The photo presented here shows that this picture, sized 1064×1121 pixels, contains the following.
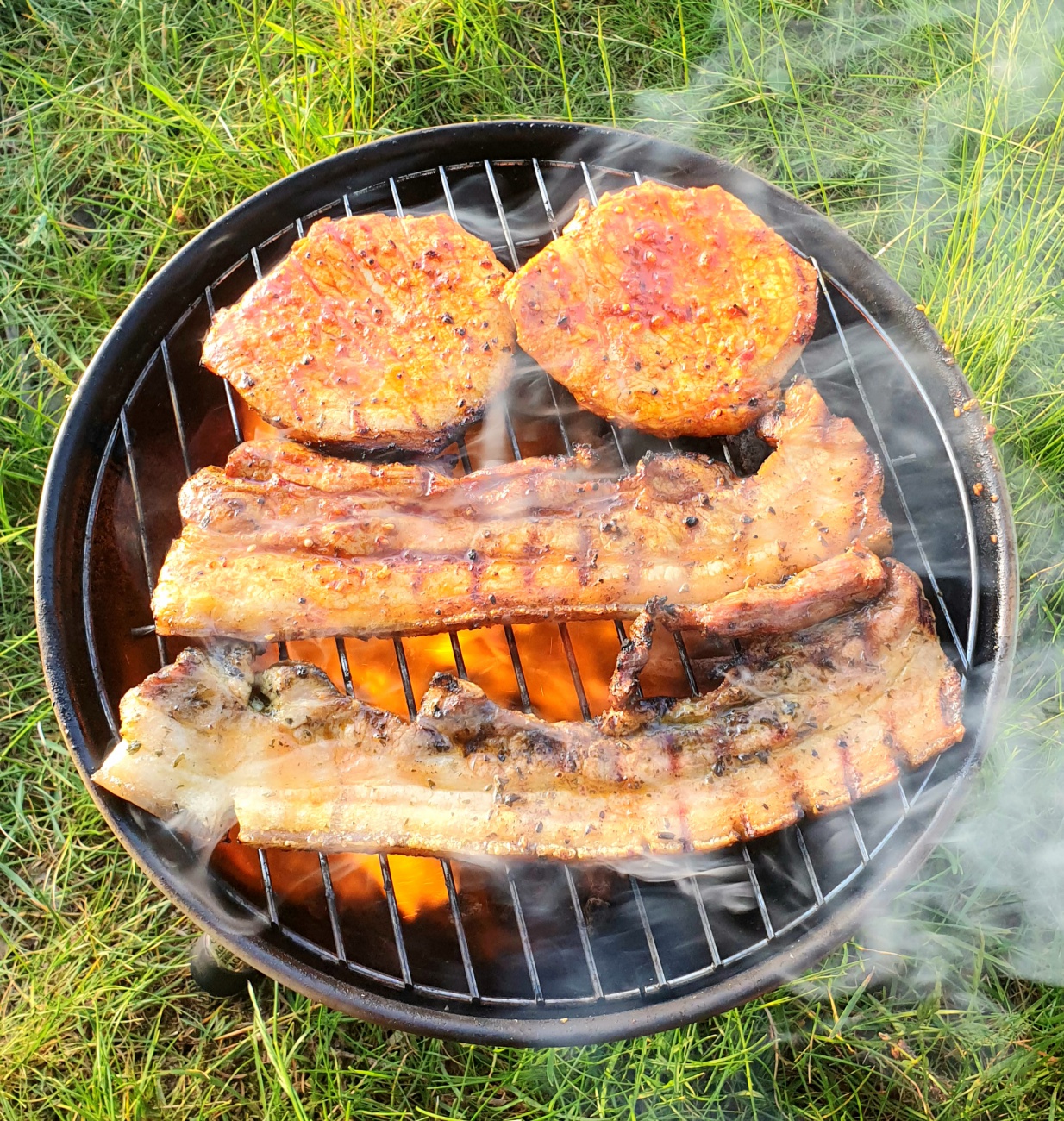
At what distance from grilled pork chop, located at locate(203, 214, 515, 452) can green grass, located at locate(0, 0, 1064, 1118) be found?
3.50 ft

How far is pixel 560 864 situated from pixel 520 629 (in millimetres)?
801

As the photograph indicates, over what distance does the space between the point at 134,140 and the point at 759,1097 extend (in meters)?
4.77

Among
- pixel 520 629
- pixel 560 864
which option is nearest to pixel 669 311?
pixel 520 629

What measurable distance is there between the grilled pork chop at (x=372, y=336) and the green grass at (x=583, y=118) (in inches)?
42.0

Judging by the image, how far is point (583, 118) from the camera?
14.5 ft

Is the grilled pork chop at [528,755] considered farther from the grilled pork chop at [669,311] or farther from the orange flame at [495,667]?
the grilled pork chop at [669,311]

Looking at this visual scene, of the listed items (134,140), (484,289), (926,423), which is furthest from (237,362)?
(926,423)

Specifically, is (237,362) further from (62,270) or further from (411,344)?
(62,270)

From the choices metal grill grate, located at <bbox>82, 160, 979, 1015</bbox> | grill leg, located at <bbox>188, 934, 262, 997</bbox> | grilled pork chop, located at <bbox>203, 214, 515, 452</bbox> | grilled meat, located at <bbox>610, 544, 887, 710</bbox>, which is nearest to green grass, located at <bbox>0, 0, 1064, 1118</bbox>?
grill leg, located at <bbox>188, 934, 262, 997</bbox>

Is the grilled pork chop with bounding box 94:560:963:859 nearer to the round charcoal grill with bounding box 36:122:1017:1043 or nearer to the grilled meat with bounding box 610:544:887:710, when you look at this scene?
the grilled meat with bounding box 610:544:887:710

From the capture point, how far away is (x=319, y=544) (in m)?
2.83

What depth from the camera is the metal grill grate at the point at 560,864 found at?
2801 mm

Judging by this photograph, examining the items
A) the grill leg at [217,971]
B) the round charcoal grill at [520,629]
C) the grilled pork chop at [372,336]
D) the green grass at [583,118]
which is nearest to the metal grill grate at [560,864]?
the round charcoal grill at [520,629]

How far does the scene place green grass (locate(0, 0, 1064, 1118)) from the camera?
3.30 metres
